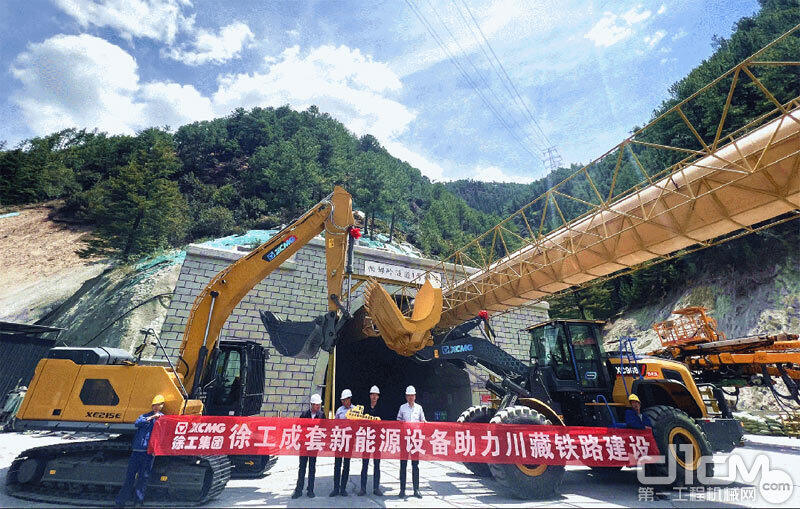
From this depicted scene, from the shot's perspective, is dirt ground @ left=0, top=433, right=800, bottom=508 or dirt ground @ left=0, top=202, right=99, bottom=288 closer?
dirt ground @ left=0, top=433, right=800, bottom=508

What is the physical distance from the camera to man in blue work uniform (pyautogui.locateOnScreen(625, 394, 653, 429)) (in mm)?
6633

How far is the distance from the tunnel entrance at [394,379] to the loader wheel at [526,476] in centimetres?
1077

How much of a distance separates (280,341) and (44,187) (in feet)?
214

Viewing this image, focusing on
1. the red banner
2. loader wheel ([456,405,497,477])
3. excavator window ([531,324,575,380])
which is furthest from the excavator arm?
excavator window ([531,324,575,380])

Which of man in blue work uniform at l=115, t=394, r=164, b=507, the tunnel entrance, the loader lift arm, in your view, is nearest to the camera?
man in blue work uniform at l=115, t=394, r=164, b=507

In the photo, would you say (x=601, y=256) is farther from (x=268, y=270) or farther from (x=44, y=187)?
(x=44, y=187)

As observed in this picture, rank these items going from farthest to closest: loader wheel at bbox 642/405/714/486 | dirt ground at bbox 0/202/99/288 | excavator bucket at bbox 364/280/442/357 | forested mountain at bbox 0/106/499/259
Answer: dirt ground at bbox 0/202/99/288 < forested mountain at bbox 0/106/499/259 < excavator bucket at bbox 364/280/442/357 < loader wheel at bbox 642/405/714/486

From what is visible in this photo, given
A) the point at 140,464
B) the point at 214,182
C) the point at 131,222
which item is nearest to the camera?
the point at 140,464

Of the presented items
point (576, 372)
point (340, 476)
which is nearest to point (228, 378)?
point (340, 476)

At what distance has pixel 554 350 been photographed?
802cm

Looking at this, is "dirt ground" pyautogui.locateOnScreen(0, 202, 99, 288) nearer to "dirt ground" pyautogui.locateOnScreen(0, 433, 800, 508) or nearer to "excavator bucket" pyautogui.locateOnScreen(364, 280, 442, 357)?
"dirt ground" pyautogui.locateOnScreen(0, 433, 800, 508)

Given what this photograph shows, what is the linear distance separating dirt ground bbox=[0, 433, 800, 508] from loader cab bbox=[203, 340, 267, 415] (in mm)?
1440

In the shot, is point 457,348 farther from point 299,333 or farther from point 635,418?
point 635,418

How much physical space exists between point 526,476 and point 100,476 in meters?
6.75
